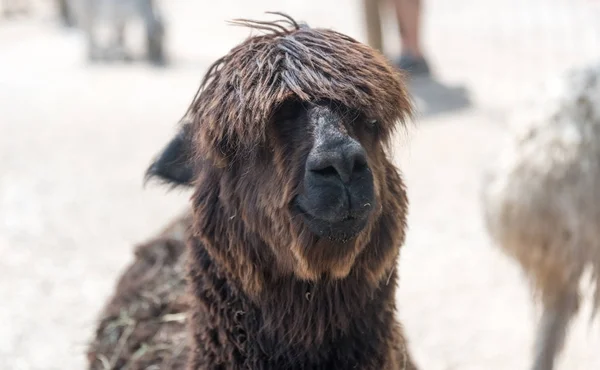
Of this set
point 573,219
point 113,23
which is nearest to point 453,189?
point 573,219

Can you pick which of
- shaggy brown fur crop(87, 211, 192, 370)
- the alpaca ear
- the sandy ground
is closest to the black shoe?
the sandy ground

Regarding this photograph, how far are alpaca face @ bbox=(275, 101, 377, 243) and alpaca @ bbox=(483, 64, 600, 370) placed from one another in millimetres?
1777

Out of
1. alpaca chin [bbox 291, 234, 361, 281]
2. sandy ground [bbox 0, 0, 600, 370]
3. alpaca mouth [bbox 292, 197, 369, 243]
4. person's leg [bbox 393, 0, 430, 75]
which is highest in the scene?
alpaca mouth [bbox 292, 197, 369, 243]

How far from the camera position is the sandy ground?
4.88 meters

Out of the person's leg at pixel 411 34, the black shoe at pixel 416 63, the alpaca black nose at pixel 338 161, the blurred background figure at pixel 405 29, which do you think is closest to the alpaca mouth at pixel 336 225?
the alpaca black nose at pixel 338 161

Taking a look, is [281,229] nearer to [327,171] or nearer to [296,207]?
[296,207]

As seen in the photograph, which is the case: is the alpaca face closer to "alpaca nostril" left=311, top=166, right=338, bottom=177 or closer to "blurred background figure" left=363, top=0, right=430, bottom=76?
"alpaca nostril" left=311, top=166, right=338, bottom=177

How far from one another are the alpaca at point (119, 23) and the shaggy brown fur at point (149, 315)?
372 inches

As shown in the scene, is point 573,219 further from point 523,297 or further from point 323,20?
point 323,20

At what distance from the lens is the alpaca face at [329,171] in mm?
2188

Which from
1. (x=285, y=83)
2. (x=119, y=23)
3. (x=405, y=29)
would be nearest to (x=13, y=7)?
(x=119, y=23)

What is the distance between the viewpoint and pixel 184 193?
6.75 meters

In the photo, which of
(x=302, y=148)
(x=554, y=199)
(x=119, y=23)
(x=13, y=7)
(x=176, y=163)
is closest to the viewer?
(x=302, y=148)

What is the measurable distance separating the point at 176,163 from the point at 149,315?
882mm
